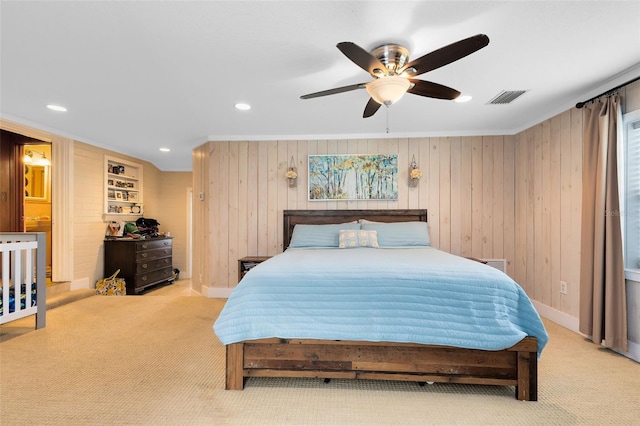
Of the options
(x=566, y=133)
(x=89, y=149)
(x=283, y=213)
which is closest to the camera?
(x=566, y=133)

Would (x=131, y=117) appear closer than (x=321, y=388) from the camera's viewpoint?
No

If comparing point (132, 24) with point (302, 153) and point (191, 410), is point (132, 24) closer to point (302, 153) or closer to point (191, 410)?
point (191, 410)

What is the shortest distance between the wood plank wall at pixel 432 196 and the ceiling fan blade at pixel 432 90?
2019 millimetres

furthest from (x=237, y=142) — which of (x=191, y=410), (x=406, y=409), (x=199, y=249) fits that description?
(x=406, y=409)

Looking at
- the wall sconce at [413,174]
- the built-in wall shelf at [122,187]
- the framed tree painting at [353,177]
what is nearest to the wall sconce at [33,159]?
the built-in wall shelf at [122,187]

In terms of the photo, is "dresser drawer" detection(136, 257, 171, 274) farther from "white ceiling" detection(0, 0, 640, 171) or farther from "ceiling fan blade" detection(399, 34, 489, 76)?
"ceiling fan blade" detection(399, 34, 489, 76)

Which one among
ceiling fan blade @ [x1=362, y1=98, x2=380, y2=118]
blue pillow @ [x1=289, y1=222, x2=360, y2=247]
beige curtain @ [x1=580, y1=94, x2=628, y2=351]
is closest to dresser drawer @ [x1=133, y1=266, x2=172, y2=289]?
blue pillow @ [x1=289, y1=222, x2=360, y2=247]

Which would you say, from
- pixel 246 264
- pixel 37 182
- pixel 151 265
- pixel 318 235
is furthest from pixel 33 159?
pixel 318 235

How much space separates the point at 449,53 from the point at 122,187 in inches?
222

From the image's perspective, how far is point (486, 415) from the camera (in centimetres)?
173

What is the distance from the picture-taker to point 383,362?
1.92m

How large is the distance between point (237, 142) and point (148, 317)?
2.47 metres

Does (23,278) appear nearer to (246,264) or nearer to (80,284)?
(80,284)

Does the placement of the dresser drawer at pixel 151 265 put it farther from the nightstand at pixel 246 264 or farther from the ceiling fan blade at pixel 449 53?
the ceiling fan blade at pixel 449 53
